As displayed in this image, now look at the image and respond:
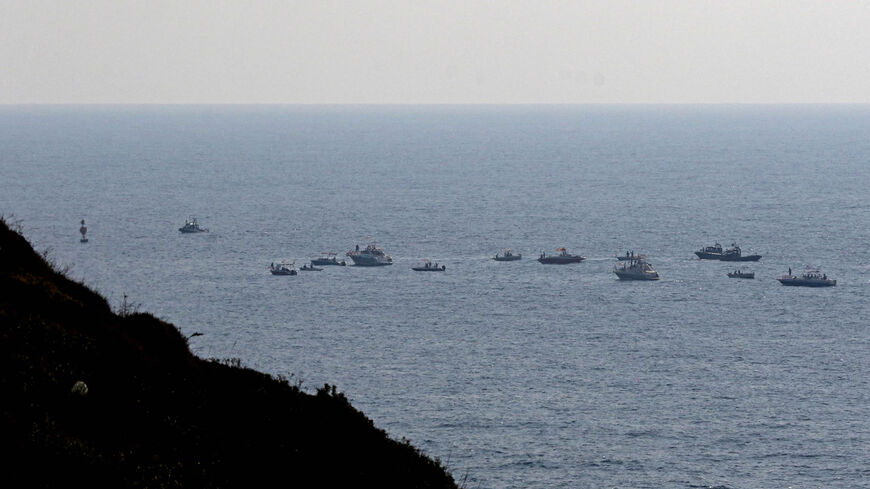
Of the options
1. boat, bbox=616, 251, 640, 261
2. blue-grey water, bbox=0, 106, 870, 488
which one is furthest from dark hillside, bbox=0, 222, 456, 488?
boat, bbox=616, 251, 640, 261

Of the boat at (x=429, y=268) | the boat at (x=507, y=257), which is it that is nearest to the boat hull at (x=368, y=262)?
the boat at (x=429, y=268)

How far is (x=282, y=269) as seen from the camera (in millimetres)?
161000

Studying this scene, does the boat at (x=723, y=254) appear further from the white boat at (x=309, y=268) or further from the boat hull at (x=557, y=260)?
the white boat at (x=309, y=268)

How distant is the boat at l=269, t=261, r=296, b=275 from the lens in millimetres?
160875

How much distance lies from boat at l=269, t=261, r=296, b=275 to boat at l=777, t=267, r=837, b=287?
67.8 m

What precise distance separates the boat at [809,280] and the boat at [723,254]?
17.1 meters

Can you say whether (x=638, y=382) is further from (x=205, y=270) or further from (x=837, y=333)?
(x=205, y=270)

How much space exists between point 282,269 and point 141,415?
5106 inches

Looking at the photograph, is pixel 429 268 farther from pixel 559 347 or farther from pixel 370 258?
pixel 559 347

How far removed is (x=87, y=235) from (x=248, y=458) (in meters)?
172

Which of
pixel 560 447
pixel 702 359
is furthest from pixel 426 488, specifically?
pixel 702 359

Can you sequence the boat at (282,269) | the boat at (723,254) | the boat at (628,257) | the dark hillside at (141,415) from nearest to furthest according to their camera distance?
the dark hillside at (141,415)
the boat at (282,269)
the boat at (628,257)
the boat at (723,254)

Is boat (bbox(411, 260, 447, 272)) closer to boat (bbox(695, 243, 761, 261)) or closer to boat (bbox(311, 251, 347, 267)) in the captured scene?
boat (bbox(311, 251, 347, 267))

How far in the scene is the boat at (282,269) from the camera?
161m
